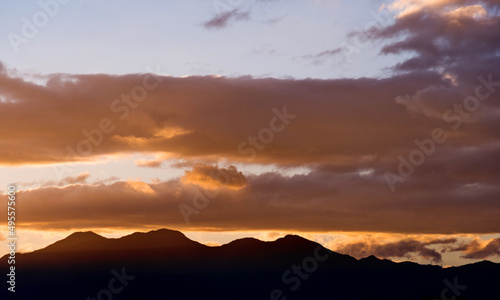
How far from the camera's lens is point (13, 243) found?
2650 inches

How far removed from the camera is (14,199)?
7031cm

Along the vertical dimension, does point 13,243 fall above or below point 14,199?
below

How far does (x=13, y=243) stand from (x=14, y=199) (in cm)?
561
